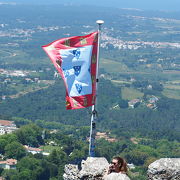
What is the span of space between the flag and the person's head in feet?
12.2

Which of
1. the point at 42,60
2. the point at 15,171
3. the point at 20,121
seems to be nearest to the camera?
the point at 15,171

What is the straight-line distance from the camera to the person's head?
8688 millimetres

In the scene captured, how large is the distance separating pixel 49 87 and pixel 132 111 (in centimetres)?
2650

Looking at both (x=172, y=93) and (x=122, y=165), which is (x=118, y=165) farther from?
(x=172, y=93)

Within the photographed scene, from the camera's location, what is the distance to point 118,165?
347 inches

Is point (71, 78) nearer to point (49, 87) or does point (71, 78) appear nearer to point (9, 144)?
point (9, 144)

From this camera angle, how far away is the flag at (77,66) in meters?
12.6

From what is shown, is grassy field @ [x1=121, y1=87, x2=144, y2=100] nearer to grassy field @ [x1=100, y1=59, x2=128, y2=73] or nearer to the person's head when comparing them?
grassy field @ [x1=100, y1=59, x2=128, y2=73]

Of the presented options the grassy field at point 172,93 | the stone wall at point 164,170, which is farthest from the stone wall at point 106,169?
the grassy field at point 172,93

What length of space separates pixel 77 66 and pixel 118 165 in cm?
419

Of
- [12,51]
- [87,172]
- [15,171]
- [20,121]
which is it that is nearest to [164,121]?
[20,121]

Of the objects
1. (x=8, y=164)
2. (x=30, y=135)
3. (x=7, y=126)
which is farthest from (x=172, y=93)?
(x=8, y=164)

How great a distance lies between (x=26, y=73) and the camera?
156125mm

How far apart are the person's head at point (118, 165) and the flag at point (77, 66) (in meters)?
3.72
